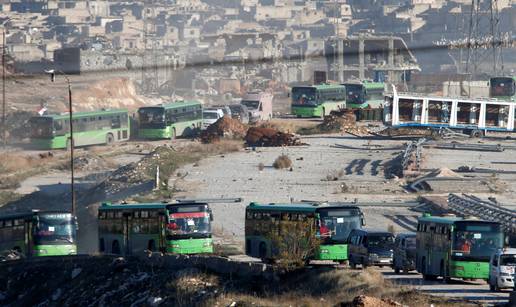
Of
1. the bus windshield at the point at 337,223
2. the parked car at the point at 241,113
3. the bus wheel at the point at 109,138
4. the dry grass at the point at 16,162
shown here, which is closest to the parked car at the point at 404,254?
the bus windshield at the point at 337,223

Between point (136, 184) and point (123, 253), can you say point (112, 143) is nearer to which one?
point (136, 184)

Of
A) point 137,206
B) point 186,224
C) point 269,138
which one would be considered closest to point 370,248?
point 186,224

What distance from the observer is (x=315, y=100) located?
82.4m

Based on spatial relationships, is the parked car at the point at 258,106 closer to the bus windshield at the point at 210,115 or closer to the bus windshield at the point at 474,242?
the bus windshield at the point at 210,115

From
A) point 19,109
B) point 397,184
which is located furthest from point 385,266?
point 19,109

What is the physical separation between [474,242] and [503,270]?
5.53ft

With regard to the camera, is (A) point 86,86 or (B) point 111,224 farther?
(A) point 86,86

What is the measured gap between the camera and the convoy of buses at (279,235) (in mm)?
29125

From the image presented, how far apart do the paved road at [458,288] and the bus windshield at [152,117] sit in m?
42.5

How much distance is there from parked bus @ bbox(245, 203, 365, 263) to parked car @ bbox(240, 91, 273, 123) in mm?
47425

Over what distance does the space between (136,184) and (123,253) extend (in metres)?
17.5

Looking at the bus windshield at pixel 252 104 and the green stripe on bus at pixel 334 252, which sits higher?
the green stripe on bus at pixel 334 252

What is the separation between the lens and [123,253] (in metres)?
37.1

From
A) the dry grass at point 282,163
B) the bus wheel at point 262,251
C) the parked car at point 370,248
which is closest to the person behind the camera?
the parked car at point 370,248
